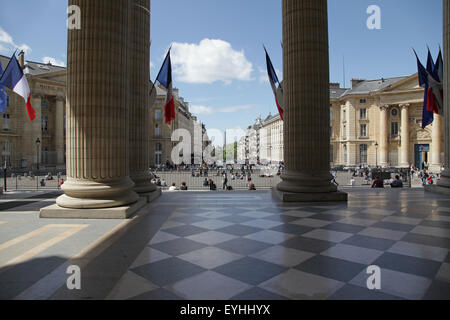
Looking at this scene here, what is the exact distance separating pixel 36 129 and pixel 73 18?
182 feet

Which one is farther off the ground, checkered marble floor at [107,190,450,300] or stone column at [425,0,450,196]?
stone column at [425,0,450,196]

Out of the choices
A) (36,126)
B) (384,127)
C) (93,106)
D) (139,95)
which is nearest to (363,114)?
(384,127)

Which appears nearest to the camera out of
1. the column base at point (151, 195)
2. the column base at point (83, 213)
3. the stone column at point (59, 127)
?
the column base at point (83, 213)

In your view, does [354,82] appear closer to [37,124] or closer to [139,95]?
[37,124]

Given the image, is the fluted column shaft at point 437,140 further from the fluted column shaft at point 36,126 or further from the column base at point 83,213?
the fluted column shaft at point 36,126

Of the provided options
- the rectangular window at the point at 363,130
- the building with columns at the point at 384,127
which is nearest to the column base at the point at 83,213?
the building with columns at the point at 384,127

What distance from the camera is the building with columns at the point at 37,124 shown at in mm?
51719

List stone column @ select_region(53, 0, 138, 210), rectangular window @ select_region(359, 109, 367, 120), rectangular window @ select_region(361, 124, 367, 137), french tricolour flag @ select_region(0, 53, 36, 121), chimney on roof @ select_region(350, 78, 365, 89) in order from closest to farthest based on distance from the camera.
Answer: stone column @ select_region(53, 0, 138, 210), french tricolour flag @ select_region(0, 53, 36, 121), rectangular window @ select_region(359, 109, 367, 120), rectangular window @ select_region(361, 124, 367, 137), chimney on roof @ select_region(350, 78, 365, 89)

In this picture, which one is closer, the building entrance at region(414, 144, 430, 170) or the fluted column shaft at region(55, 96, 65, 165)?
the fluted column shaft at region(55, 96, 65, 165)

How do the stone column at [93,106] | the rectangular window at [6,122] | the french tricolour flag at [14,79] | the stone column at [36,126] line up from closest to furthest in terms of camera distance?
the stone column at [93,106]
the french tricolour flag at [14,79]
the rectangular window at [6,122]
the stone column at [36,126]

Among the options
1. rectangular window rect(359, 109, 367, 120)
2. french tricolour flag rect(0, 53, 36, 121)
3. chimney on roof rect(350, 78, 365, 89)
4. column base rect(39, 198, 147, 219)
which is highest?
chimney on roof rect(350, 78, 365, 89)

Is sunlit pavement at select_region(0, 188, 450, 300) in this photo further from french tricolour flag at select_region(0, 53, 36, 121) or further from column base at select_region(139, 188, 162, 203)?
Result: french tricolour flag at select_region(0, 53, 36, 121)

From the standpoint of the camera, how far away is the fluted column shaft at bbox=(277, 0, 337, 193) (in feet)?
36.1

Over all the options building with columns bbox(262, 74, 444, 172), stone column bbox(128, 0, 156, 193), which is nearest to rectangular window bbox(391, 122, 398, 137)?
building with columns bbox(262, 74, 444, 172)
